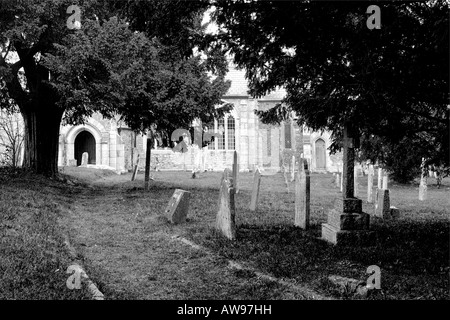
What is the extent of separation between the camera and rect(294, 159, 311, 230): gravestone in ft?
26.2

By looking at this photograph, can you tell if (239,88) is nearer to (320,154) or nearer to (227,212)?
(320,154)

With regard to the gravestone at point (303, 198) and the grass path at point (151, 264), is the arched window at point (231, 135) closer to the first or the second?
the grass path at point (151, 264)

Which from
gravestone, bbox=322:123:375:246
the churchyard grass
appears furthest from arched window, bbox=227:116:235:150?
gravestone, bbox=322:123:375:246

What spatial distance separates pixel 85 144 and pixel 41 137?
1739 centimetres

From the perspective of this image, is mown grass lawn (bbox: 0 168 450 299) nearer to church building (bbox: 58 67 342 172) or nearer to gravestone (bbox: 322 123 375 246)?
gravestone (bbox: 322 123 375 246)

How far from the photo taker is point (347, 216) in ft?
22.3

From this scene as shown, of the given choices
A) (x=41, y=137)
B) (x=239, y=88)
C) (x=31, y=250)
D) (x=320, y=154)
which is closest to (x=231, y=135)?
(x=239, y=88)

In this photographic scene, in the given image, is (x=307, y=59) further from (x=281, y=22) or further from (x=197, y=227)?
(x=197, y=227)

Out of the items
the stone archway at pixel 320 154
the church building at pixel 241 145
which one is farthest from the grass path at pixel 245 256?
the stone archway at pixel 320 154

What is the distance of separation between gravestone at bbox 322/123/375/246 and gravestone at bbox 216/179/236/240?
5.17 ft

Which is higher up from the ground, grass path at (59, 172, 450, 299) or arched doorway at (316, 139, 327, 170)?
arched doorway at (316, 139, 327, 170)

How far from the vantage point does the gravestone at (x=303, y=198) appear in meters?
8.00

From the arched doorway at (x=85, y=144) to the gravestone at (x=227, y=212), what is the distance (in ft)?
87.8
